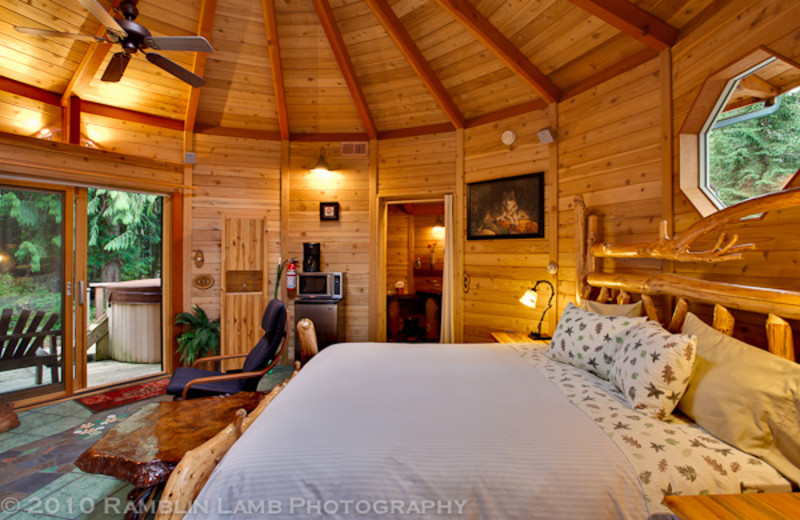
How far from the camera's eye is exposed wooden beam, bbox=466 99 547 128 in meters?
3.52

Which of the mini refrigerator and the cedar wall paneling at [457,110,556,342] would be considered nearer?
the cedar wall paneling at [457,110,556,342]

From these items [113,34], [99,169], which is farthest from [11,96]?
[113,34]

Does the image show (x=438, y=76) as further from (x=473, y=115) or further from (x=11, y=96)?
(x=11, y=96)

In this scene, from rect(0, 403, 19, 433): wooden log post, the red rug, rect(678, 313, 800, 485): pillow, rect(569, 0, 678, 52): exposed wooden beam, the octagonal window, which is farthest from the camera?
the red rug

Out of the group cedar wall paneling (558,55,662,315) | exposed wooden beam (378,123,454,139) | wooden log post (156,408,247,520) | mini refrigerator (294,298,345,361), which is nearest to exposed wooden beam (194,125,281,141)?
exposed wooden beam (378,123,454,139)

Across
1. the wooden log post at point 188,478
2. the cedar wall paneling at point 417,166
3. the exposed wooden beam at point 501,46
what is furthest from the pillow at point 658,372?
the cedar wall paneling at point 417,166

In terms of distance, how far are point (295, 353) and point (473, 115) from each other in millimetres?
3618

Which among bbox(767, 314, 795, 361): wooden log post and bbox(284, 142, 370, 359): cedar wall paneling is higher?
bbox(284, 142, 370, 359): cedar wall paneling

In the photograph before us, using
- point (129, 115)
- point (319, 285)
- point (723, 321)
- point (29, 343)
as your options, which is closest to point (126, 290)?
A: point (29, 343)

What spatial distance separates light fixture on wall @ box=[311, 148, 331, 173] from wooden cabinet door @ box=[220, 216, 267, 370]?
0.92 meters

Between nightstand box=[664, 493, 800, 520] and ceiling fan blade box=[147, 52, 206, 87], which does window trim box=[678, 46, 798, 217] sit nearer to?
nightstand box=[664, 493, 800, 520]

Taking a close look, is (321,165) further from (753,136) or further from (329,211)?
(753,136)

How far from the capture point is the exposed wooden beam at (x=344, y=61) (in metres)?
3.17

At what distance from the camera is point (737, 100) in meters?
2.02
